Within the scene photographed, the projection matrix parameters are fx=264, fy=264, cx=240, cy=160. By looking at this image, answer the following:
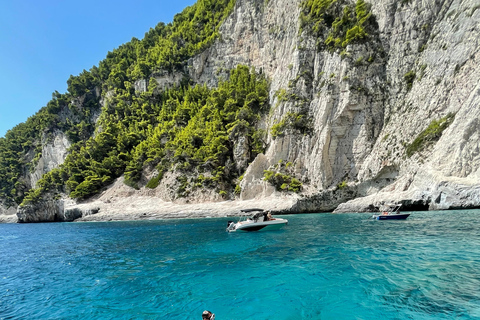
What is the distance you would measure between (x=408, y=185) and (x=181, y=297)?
36446 millimetres

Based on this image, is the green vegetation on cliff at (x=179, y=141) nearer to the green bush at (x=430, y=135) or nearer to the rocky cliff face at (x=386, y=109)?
the rocky cliff face at (x=386, y=109)

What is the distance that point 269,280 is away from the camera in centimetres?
1188

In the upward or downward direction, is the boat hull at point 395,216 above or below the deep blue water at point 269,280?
above

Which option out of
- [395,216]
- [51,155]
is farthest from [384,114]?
[51,155]

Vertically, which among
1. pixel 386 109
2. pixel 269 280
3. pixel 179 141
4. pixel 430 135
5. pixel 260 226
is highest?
pixel 179 141

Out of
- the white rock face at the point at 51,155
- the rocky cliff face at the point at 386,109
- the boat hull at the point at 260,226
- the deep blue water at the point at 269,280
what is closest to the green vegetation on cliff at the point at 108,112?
the white rock face at the point at 51,155

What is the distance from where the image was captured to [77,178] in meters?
71.4

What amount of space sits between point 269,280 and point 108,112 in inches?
3712

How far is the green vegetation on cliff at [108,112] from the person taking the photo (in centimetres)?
7331

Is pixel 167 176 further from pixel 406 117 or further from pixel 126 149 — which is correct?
pixel 406 117

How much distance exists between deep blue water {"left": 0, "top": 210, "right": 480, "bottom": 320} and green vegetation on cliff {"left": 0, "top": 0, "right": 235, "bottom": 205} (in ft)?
194

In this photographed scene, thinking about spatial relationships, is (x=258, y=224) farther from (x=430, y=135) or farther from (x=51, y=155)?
(x=51, y=155)

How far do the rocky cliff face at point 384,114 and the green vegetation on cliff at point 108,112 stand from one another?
975 inches

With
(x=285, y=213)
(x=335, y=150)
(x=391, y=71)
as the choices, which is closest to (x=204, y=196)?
(x=285, y=213)
